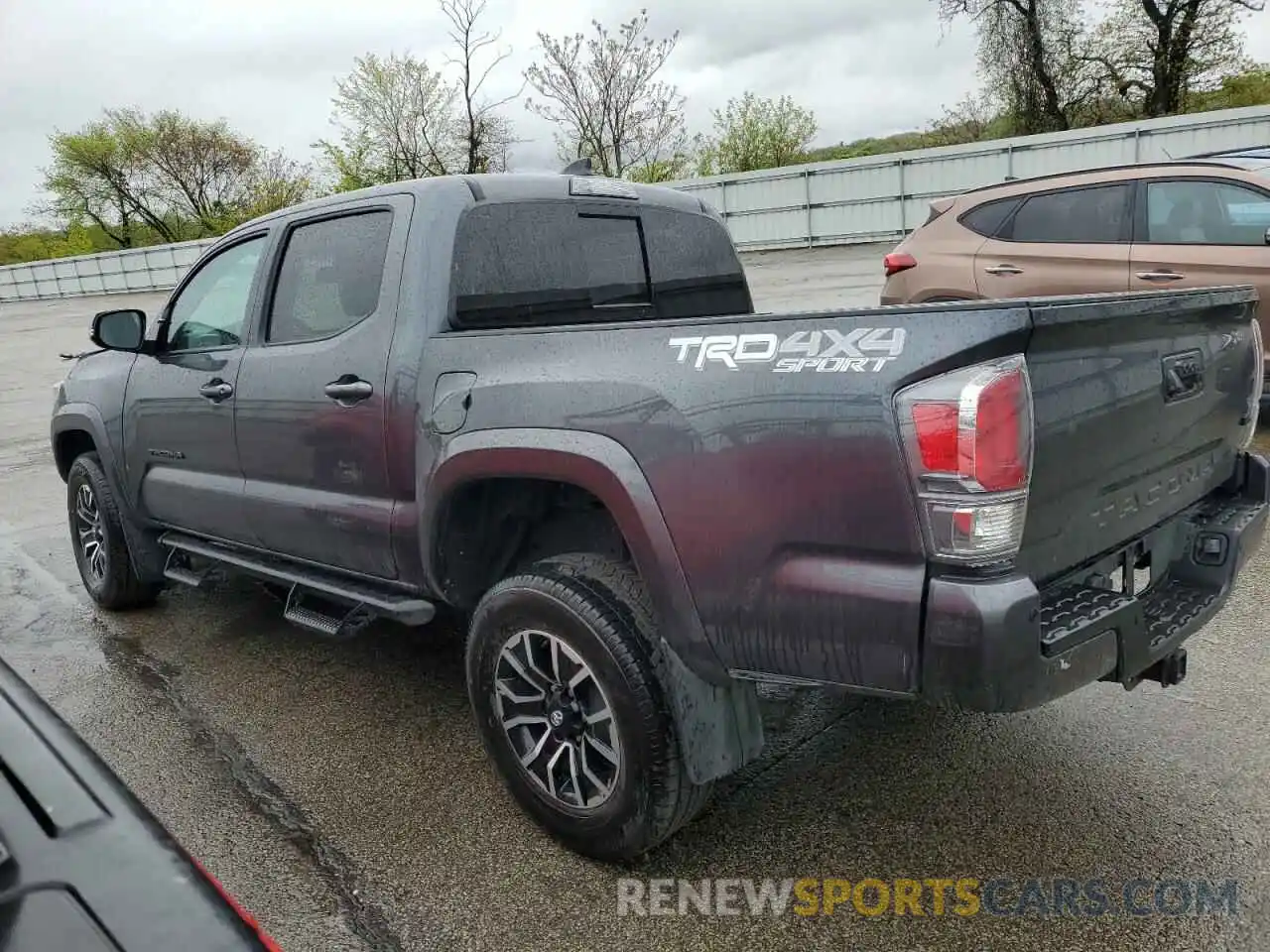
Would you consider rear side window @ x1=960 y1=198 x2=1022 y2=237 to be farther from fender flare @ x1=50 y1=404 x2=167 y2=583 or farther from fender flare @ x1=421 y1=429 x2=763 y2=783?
fender flare @ x1=50 y1=404 x2=167 y2=583

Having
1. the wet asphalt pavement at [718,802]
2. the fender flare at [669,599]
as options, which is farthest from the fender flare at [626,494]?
the wet asphalt pavement at [718,802]

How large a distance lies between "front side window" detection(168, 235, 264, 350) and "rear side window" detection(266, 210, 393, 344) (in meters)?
0.24

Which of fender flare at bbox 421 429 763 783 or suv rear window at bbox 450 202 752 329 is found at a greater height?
suv rear window at bbox 450 202 752 329

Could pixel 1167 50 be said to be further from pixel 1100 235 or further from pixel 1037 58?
pixel 1100 235

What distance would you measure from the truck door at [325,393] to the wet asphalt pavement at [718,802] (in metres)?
0.69

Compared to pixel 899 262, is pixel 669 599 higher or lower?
lower

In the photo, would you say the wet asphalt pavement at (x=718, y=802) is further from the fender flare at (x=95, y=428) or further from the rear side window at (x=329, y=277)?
the rear side window at (x=329, y=277)

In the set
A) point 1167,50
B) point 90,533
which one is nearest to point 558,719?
point 90,533

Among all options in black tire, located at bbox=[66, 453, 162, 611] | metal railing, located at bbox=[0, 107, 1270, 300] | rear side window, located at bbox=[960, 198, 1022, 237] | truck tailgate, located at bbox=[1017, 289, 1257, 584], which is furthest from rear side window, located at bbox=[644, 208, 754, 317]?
metal railing, located at bbox=[0, 107, 1270, 300]

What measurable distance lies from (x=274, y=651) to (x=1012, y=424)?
3515mm

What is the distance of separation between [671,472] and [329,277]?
71.4 inches

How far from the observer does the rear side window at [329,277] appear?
3.32 m

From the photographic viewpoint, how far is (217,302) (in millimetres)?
4145

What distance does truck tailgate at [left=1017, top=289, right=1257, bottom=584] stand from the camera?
6.85ft
